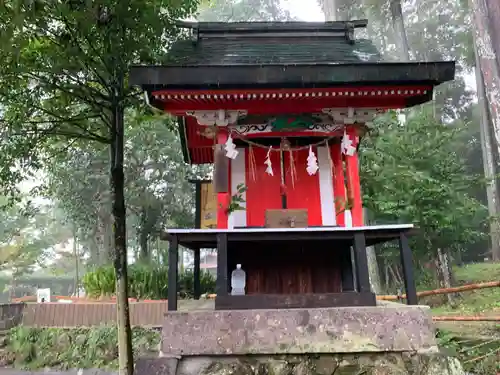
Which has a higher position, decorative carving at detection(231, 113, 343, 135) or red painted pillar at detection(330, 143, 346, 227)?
decorative carving at detection(231, 113, 343, 135)

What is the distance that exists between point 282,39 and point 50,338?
1060 centimetres

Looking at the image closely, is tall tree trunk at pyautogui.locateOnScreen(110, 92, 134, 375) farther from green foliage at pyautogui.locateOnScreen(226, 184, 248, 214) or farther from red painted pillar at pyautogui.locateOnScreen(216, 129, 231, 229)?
green foliage at pyautogui.locateOnScreen(226, 184, 248, 214)

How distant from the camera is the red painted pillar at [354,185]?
6488 millimetres

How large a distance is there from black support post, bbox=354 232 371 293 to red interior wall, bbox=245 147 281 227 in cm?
209

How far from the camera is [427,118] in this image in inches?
→ 565

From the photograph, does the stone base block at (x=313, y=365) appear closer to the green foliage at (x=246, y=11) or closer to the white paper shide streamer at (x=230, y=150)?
the white paper shide streamer at (x=230, y=150)

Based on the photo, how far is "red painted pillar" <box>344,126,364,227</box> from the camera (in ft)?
21.3

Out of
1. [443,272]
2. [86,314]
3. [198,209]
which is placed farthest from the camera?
[443,272]

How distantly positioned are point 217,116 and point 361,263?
3.49m

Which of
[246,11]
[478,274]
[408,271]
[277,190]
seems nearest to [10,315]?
[277,190]

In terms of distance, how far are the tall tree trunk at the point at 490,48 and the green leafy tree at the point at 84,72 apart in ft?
29.9

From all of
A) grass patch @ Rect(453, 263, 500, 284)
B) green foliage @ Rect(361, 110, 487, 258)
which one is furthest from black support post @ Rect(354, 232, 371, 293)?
grass patch @ Rect(453, 263, 500, 284)

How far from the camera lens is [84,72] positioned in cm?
727

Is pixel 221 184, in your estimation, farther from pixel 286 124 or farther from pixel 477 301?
pixel 477 301
